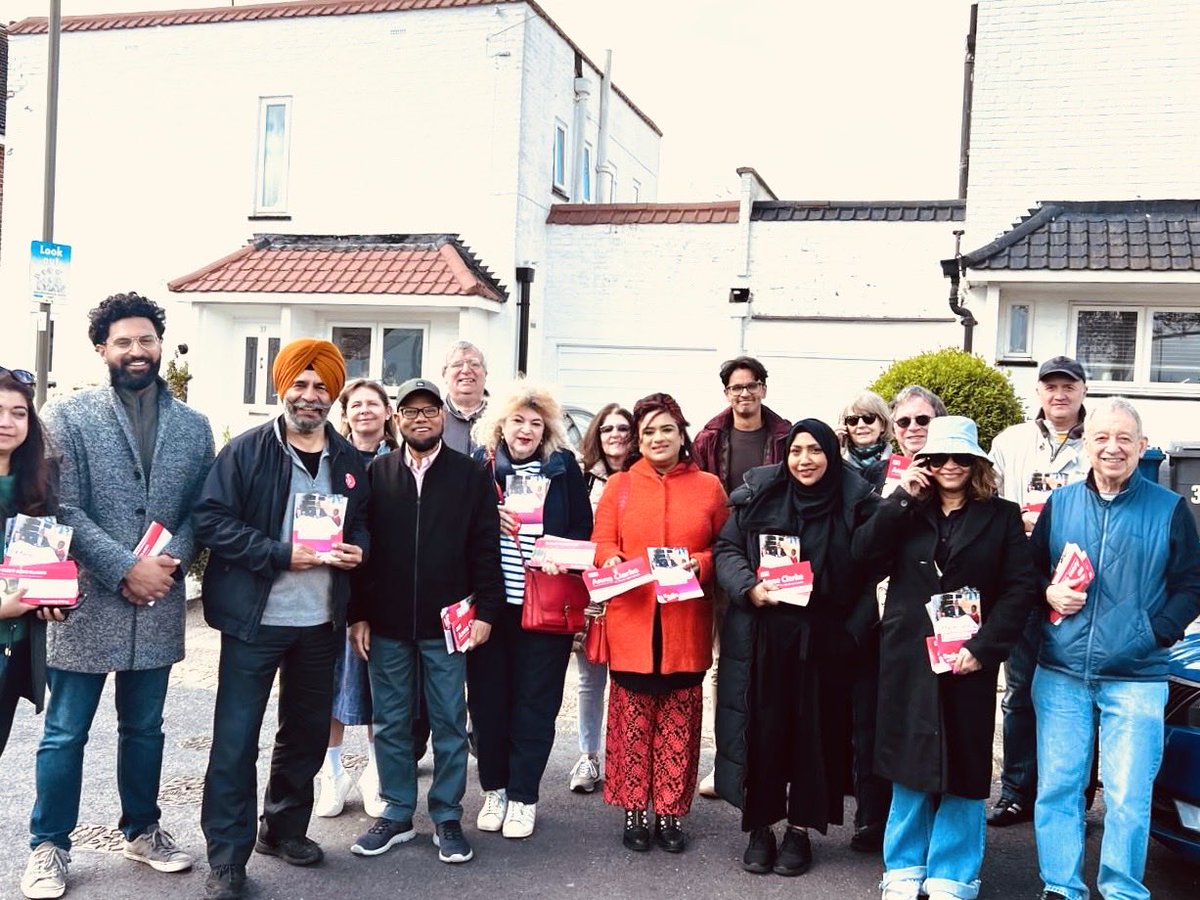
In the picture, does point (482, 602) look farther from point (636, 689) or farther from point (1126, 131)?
point (1126, 131)

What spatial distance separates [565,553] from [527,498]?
33 centimetres

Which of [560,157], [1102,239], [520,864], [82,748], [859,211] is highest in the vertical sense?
[560,157]

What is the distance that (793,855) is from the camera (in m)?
4.55

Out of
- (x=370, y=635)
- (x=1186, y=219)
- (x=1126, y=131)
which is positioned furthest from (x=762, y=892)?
(x=1126, y=131)

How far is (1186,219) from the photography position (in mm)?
11602

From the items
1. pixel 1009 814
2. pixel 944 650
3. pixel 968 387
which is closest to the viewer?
pixel 944 650

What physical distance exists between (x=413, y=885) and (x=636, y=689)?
127cm

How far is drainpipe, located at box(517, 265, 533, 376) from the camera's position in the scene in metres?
15.3

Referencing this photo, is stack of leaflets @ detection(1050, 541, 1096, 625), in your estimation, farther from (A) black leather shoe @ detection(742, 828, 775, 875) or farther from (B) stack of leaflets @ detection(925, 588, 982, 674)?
(A) black leather shoe @ detection(742, 828, 775, 875)

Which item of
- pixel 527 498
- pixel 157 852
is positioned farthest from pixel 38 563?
pixel 527 498

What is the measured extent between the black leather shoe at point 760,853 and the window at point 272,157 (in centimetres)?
1411

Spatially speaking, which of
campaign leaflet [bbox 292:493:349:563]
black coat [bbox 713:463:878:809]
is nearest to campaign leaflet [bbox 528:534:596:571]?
black coat [bbox 713:463:878:809]

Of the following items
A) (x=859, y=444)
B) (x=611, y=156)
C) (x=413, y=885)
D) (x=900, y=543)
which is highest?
(x=611, y=156)

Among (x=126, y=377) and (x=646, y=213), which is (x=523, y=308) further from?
(x=126, y=377)
